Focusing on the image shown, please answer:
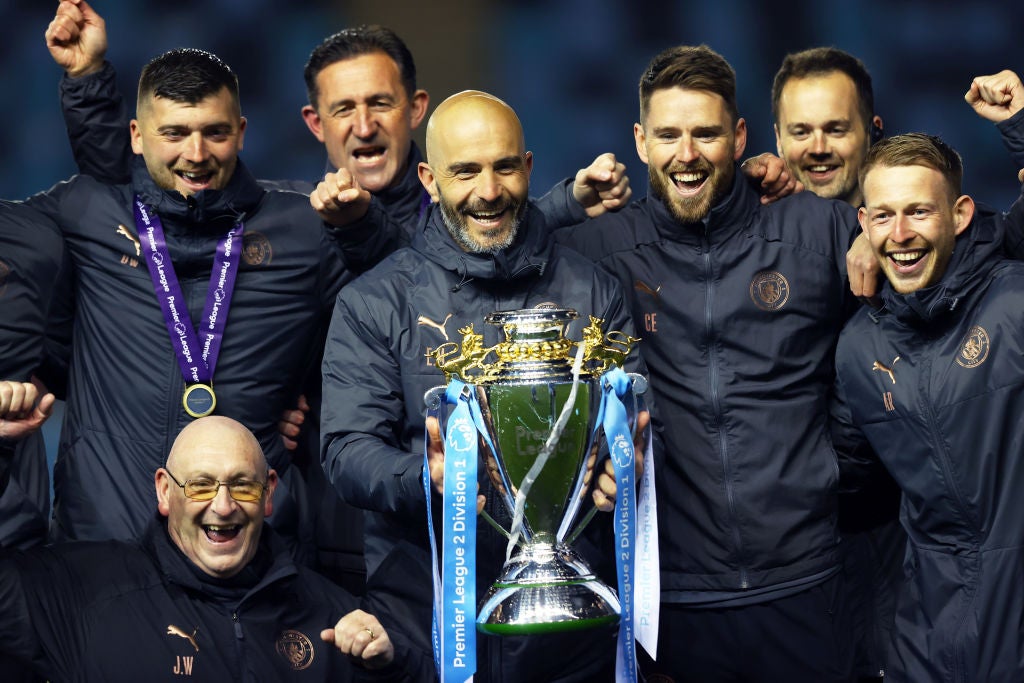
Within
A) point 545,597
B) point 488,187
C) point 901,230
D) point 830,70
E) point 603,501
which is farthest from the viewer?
point 830,70

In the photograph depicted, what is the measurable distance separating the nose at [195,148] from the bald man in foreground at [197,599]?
581 mm

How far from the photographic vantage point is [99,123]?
3.74 m

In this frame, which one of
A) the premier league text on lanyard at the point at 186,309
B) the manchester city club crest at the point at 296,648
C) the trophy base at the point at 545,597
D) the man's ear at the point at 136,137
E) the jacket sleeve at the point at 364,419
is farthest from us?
the man's ear at the point at 136,137

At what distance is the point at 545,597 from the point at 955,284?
1.09 meters

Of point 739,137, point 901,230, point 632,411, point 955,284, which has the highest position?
point 739,137

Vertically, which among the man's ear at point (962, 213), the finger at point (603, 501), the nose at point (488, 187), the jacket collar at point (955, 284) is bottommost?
the finger at point (603, 501)

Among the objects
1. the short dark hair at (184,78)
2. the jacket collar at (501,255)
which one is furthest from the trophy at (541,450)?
the short dark hair at (184,78)

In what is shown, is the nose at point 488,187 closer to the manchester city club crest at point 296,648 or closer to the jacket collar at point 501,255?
the jacket collar at point 501,255

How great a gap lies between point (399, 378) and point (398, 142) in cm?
102

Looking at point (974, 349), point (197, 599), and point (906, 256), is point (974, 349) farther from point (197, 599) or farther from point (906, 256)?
point (197, 599)

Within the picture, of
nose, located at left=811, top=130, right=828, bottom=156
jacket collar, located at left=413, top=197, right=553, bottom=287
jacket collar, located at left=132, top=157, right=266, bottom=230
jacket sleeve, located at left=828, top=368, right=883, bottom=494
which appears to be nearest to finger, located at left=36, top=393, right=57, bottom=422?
jacket collar, located at left=132, top=157, right=266, bottom=230

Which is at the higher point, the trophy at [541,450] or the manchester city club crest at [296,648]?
the trophy at [541,450]

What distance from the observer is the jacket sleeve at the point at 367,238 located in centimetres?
347

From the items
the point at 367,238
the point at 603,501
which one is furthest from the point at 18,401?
the point at 603,501
